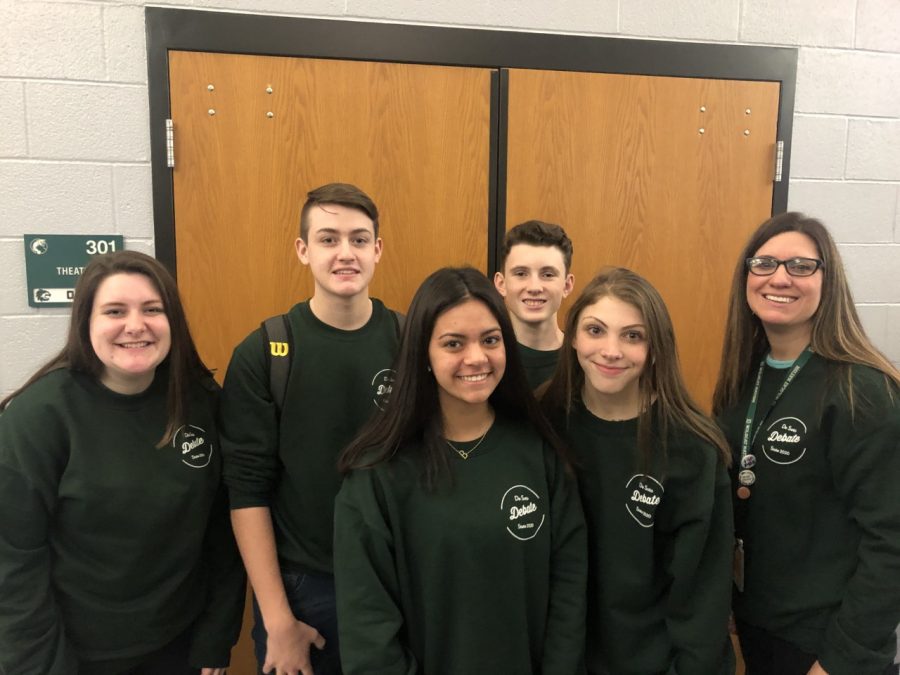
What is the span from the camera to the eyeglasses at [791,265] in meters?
1.33

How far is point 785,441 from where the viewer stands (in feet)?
4.35

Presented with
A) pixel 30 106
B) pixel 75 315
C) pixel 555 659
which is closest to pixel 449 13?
pixel 30 106

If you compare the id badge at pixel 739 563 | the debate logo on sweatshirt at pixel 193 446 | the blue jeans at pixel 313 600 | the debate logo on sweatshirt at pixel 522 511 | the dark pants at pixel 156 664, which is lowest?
the dark pants at pixel 156 664

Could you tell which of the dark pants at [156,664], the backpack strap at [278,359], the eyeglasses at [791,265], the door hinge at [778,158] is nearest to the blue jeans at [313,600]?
the dark pants at [156,664]

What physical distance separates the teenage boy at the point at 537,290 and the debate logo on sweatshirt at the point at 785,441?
1.76 ft

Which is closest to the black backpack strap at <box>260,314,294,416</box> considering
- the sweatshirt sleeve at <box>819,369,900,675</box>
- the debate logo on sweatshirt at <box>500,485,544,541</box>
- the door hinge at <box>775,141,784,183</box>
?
the debate logo on sweatshirt at <box>500,485,544,541</box>

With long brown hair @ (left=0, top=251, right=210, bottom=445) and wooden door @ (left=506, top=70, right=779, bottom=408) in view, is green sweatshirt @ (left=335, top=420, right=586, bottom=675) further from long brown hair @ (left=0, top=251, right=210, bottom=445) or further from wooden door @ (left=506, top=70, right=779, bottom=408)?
wooden door @ (left=506, top=70, right=779, bottom=408)

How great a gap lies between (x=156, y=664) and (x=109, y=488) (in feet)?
1.44

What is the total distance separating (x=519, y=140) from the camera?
2084mm

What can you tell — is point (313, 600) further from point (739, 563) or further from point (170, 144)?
point (170, 144)

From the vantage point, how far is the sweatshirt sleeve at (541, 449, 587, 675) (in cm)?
124

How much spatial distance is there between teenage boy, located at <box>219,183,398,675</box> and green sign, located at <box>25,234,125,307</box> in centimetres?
77

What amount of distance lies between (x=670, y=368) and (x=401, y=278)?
101 cm

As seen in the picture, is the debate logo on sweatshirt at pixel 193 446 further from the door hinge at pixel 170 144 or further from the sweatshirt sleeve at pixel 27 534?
the door hinge at pixel 170 144
